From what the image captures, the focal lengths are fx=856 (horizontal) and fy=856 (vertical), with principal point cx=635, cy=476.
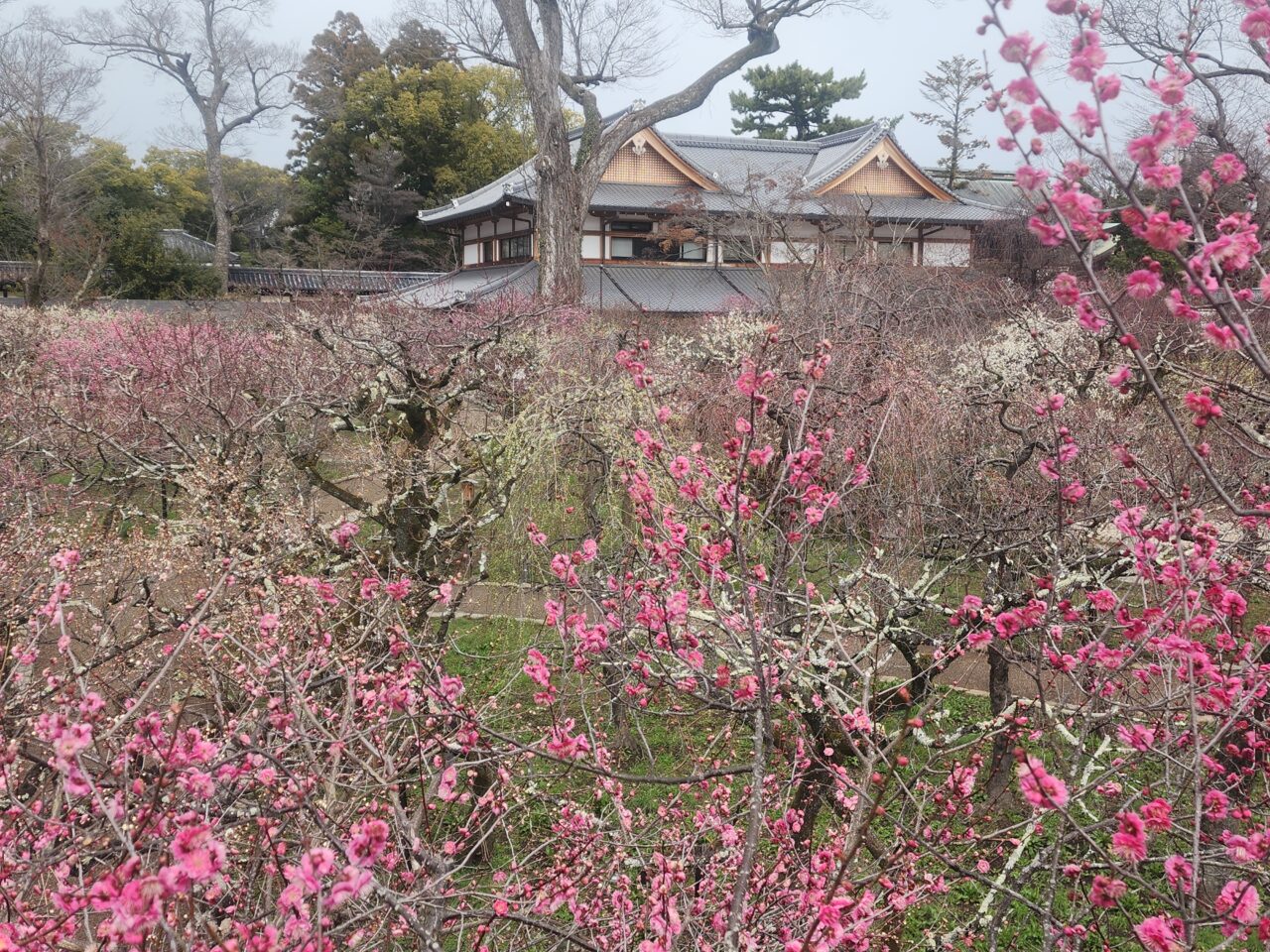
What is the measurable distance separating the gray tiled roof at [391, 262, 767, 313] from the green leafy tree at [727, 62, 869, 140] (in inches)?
661

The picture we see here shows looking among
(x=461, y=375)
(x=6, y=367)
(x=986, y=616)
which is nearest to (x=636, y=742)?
(x=986, y=616)


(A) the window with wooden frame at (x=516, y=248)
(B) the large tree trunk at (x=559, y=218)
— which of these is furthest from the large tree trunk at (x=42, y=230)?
(B) the large tree trunk at (x=559, y=218)

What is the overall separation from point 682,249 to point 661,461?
60.7 feet

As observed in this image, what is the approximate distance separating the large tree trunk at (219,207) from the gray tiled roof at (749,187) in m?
7.20

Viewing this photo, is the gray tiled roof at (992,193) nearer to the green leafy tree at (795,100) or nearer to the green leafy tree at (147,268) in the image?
the green leafy tree at (795,100)

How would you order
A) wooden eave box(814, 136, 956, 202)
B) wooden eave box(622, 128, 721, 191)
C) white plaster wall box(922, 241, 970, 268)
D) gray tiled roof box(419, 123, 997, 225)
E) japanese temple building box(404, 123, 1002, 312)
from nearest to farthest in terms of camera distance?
japanese temple building box(404, 123, 1002, 312) → gray tiled roof box(419, 123, 997, 225) → wooden eave box(622, 128, 721, 191) → white plaster wall box(922, 241, 970, 268) → wooden eave box(814, 136, 956, 202)

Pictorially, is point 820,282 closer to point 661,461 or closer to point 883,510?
point 883,510

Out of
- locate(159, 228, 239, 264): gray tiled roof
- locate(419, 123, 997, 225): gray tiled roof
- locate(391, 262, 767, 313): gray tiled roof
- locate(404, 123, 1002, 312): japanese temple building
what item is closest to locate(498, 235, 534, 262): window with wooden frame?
locate(404, 123, 1002, 312): japanese temple building

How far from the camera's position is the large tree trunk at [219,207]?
87.0 ft

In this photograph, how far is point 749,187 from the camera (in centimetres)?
1856

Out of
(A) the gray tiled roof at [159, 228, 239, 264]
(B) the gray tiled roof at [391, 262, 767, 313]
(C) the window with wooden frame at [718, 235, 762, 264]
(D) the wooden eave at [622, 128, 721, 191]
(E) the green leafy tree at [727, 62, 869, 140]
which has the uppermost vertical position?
(E) the green leafy tree at [727, 62, 869, 140]

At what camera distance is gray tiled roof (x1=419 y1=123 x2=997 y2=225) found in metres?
20.2

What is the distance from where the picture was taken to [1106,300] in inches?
59.2

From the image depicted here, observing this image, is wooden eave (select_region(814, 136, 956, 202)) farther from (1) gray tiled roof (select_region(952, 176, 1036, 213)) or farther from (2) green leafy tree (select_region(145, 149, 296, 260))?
(2) green leafy tree (select_region(145, 149, 296, 260))
